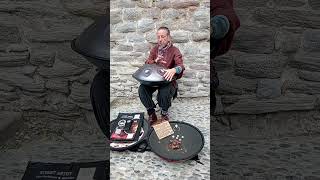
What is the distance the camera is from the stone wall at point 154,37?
2027 millimetres

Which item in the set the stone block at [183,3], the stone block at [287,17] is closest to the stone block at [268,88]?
the stone block at [287,17]

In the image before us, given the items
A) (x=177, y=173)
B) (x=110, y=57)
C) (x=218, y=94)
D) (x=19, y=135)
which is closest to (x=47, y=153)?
(x=19, y=135)

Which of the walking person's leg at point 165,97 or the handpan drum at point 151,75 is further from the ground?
the handpan drum at point 151,75

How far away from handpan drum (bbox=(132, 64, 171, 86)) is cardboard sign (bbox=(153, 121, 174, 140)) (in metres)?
0.14

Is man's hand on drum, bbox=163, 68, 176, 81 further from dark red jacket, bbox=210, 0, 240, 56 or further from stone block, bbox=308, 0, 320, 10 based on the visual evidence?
stone block, bbox=308, 0, 320, 10

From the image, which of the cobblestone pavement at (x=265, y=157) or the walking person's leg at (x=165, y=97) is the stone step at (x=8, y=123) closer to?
the cobblestone pavement at (x=265, y=157)

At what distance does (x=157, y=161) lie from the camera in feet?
6.33

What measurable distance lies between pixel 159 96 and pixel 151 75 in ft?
0.29

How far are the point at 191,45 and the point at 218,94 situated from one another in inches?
52.8

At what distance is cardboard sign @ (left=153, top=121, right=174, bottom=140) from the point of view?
77.1 inches

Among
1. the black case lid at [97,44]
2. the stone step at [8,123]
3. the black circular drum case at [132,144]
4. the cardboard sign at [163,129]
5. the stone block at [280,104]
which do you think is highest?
the black case lid at [97,44]

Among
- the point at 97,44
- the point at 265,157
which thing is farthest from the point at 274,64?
the point at 97,44

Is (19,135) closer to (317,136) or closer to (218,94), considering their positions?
(218,94)

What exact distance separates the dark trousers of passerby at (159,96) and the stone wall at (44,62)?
4.67ft
